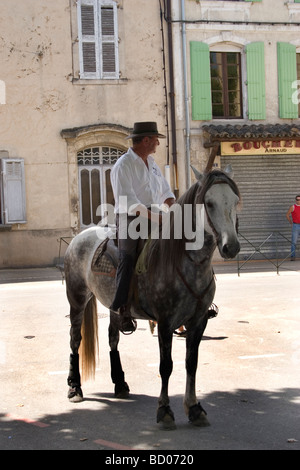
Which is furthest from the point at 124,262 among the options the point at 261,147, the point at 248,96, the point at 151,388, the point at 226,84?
the point at 226,84

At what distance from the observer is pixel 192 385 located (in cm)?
490

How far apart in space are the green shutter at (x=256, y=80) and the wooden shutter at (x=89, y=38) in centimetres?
483

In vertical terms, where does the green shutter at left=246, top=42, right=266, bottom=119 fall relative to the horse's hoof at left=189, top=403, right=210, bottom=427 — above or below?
above

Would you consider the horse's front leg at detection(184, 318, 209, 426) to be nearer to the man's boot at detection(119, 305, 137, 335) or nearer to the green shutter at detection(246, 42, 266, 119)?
the man's boot at detection(119, 305, 137, 335)

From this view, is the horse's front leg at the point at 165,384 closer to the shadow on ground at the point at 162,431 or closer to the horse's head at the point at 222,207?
the shadow on ground at the point at 162,431

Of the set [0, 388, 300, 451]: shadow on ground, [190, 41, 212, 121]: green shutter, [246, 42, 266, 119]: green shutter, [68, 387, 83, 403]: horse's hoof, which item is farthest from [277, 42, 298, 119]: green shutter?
[68, 387, 83, 403]: horse's hoof

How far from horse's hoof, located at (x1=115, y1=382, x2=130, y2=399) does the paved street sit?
0.21ft

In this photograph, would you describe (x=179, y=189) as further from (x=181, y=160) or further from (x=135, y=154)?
(x=135, y=154)

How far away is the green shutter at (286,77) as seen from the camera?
20047 millimetres

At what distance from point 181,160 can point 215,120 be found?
1.76m

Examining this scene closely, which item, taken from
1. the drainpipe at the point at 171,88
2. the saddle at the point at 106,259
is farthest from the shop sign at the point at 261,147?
the saddle at the point at 106,259

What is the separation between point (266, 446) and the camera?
13.7ft

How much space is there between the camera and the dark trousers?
16.5 ft

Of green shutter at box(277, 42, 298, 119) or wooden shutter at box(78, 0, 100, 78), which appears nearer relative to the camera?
wooden shutter at box(78, 0, 100, 78)
